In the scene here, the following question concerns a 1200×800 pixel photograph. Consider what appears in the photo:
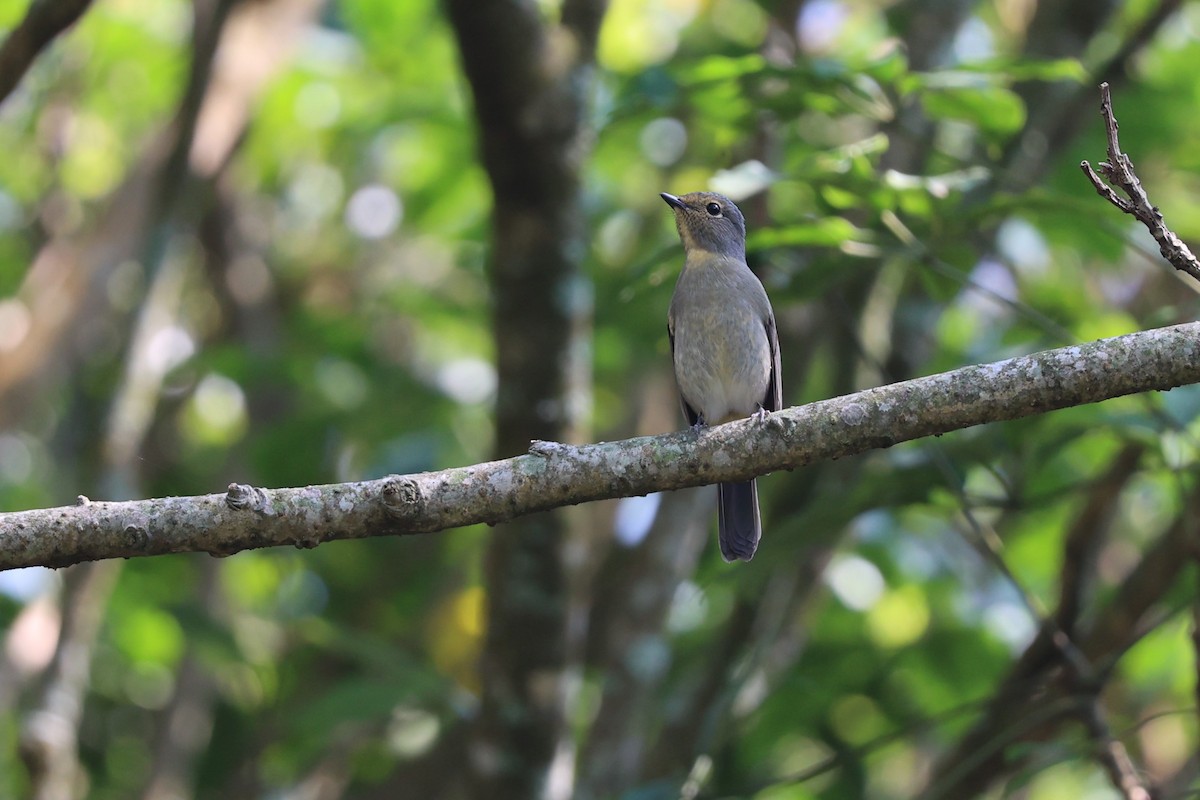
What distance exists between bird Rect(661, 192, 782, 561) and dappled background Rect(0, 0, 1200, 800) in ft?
0.58

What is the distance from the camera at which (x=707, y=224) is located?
562 centimetres

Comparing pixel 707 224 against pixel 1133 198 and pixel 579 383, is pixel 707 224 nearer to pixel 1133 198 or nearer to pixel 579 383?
pixel 579 383

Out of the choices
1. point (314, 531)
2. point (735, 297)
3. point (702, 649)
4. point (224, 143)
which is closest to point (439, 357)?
point (224, 143)

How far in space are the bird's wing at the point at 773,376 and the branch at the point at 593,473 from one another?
2.21 m

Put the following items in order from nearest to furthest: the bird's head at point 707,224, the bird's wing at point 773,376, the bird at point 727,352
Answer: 1. the bird at point 727,352
2. the bird's wing at point 773,376
3. the bird's head at point 707,224

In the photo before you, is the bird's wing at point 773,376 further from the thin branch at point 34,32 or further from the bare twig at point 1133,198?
the thin branch at point 34,32

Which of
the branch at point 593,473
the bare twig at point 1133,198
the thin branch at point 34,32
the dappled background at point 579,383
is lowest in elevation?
the dappled background at point 579,383

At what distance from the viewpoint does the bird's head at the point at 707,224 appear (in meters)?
5.62

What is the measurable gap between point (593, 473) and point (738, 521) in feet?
7.03

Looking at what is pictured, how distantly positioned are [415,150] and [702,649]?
3896 millimetres

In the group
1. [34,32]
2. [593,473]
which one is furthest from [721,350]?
[34,32]

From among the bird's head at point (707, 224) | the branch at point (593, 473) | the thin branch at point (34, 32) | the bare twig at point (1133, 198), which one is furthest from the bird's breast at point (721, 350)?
the thin branch at point (34, 32)

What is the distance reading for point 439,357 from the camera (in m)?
9.05

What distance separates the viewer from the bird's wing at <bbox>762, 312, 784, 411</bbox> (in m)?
5.23
